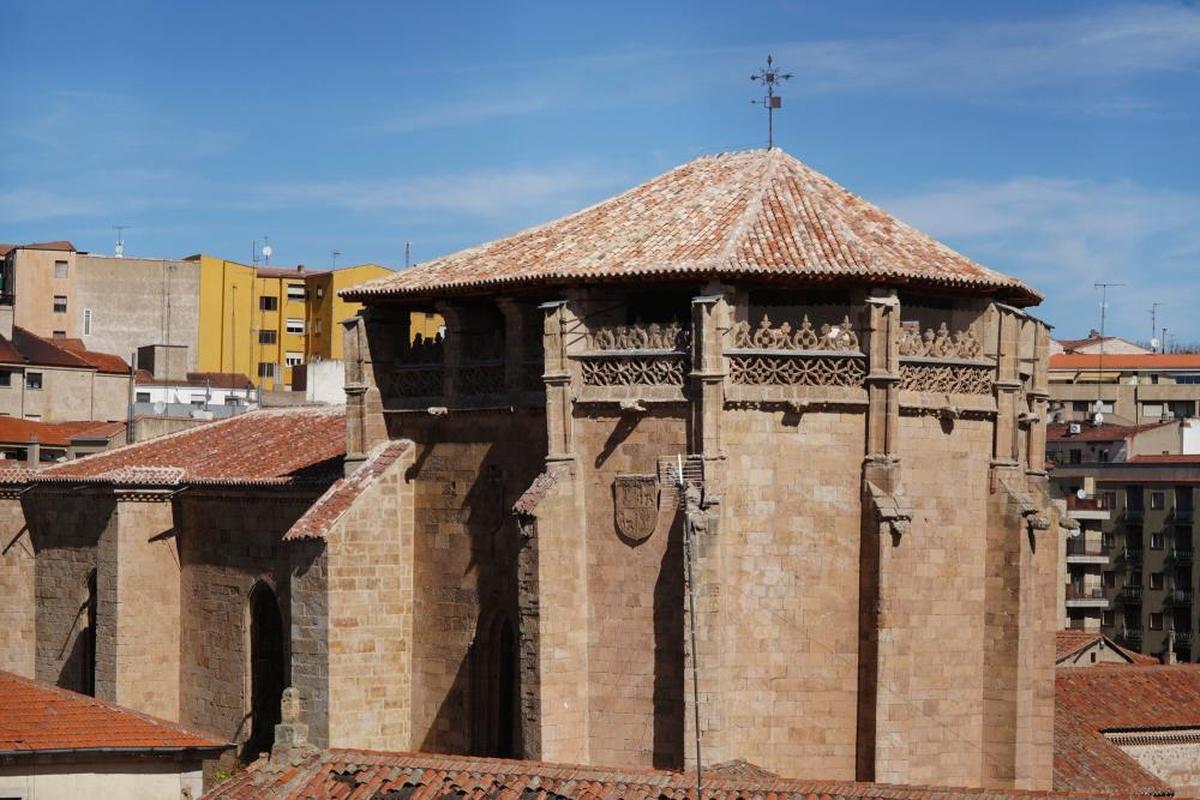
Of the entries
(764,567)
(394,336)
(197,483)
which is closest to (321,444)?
(197,483)

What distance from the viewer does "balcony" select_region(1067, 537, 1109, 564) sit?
73750mm

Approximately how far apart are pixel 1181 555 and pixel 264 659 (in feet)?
133

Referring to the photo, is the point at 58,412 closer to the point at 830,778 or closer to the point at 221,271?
the point at 221,271

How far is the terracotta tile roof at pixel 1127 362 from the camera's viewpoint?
96.5 m

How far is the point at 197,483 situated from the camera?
40.6 metres

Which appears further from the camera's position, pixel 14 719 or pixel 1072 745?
pixel 1072 745

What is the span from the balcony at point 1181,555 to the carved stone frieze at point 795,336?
141 feet

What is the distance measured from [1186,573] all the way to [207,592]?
1571 inches

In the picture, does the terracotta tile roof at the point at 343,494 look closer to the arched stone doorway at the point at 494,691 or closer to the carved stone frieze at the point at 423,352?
the carved stone frieze at the point at 423,352

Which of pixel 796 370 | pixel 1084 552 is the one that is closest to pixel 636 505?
pixel 796 370

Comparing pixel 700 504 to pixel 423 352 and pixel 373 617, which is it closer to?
pixel 373 617

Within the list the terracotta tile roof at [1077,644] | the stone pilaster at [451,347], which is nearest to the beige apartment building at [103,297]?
the terracotta tile roof at [1077,644]

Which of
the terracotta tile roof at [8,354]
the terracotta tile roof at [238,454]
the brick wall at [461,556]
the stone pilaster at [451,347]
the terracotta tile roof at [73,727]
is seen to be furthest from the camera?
the terracotta tile roof at [8,354]

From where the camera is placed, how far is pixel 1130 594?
241 feet
